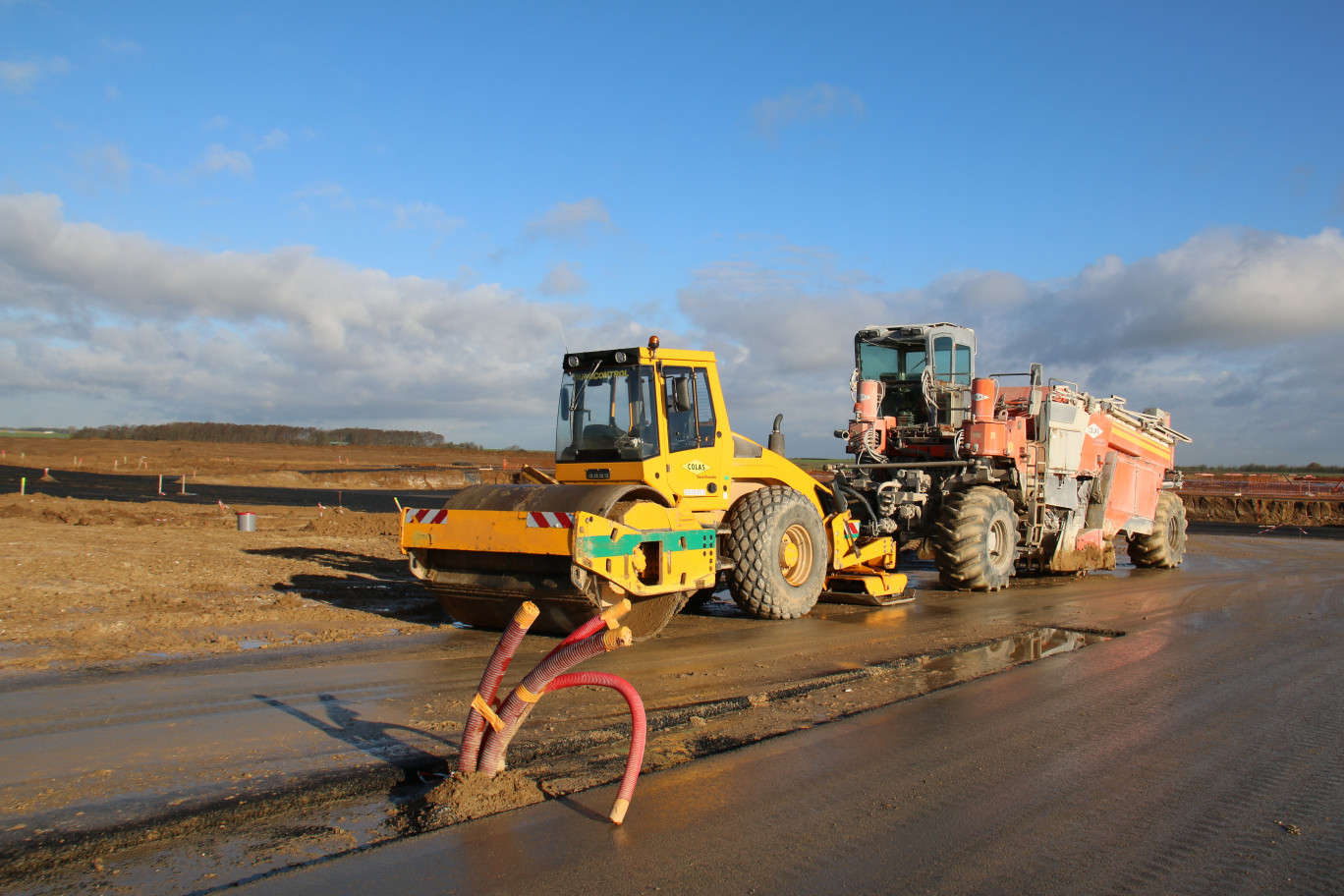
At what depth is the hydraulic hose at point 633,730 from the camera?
4.10m

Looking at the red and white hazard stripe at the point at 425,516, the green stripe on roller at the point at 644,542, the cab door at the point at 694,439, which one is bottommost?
the green stripe on roller at the point at 644,542

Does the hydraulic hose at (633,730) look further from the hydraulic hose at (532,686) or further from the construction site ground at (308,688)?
the construction site ground at (308,688)

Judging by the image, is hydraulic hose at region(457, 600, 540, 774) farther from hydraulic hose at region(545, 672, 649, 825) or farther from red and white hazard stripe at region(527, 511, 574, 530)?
red and white hazard stripe at region(527, 511, 574, 530)

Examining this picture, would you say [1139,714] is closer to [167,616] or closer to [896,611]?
[896,611]

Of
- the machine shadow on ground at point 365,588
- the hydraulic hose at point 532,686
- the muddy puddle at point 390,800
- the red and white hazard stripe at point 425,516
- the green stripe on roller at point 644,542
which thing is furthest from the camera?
the machine shadow on ground at point 365,588

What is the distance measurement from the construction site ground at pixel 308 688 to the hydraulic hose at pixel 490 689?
0.15 metres

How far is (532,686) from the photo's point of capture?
4.39m

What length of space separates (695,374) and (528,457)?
66579mm

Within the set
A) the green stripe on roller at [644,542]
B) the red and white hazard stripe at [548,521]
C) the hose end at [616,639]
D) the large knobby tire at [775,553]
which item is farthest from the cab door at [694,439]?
the hose end at [616,639]

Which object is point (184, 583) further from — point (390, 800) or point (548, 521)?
point (390, 800)

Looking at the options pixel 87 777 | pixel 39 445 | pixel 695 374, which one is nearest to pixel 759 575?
pixel 695 374

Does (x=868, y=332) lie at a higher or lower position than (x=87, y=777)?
higher

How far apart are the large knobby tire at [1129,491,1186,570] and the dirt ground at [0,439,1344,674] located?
13.2m

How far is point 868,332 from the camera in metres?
14.6
